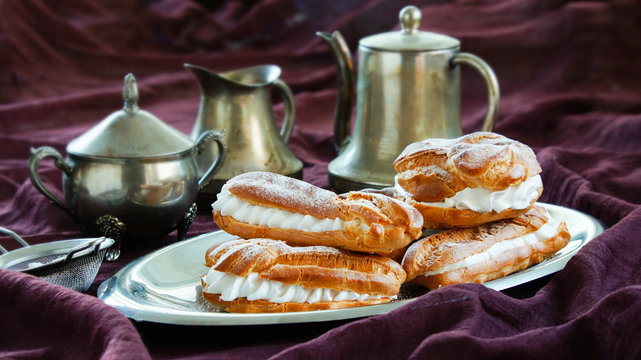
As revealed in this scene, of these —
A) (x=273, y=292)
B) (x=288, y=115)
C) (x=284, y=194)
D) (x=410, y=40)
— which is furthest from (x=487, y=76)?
(x=273, y=292)

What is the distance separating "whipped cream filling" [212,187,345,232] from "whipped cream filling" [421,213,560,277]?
13cm

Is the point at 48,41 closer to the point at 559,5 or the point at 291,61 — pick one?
the point at 291,61

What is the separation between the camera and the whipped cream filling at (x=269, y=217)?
874 millimetres

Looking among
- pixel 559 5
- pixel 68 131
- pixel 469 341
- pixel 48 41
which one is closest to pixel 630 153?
pixel 559 5

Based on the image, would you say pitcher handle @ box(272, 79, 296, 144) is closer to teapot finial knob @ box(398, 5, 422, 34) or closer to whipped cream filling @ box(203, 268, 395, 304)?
teapot finial knob @ box(398, 5, 422, 34)

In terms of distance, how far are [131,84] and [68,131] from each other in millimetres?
818

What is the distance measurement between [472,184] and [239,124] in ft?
1.78

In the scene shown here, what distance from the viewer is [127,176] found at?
1137mm

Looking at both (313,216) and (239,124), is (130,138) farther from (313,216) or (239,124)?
Result: (313,216)

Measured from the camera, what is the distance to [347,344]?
0.74 metres

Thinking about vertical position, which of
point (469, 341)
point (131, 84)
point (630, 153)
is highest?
point (131, 84)

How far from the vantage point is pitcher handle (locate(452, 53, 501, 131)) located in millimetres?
1361

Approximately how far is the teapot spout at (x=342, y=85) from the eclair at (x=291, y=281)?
700 mm

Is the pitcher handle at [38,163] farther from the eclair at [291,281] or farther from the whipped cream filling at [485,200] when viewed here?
the whipped cream filling at [485,200]
